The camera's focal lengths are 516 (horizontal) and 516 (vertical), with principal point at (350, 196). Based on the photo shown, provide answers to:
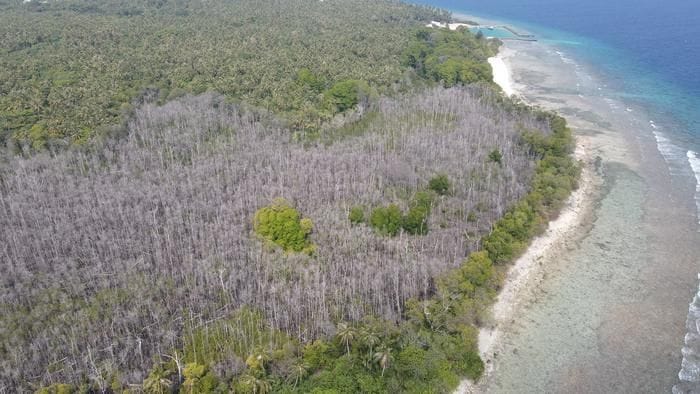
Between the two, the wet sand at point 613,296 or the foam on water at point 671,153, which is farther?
the foam on water at point 671,153

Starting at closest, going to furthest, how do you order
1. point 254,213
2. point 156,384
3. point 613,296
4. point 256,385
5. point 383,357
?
point 156,384
point 256,385
point 383,357
point 613,296
point 254,213

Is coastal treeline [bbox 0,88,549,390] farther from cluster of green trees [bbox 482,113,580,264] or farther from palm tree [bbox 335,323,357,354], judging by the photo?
palm tree [bbox 335,323,357,354]

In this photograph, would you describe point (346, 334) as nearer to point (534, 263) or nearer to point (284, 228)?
point (284, 228)

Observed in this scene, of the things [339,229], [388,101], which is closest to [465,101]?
[388,101]

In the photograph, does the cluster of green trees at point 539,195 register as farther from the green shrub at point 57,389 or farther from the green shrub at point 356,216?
the green shrub at point 57,389

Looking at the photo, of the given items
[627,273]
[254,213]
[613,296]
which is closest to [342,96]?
[254,213]

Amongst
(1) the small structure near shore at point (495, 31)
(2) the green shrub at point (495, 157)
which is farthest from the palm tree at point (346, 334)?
(1) the small structure near shore at point (495, 31)
